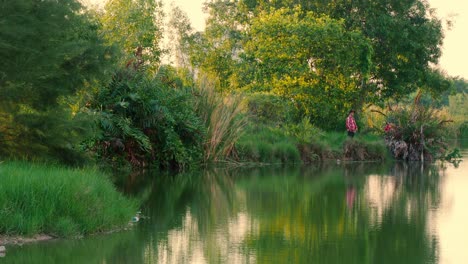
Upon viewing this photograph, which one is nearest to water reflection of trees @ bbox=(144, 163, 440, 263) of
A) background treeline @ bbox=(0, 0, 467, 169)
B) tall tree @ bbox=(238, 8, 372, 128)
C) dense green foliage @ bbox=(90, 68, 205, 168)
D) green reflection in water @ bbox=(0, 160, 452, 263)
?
green reflection in water @ bbox=(0, 160, 452, 263)

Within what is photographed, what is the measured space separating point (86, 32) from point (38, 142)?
2.70 metres

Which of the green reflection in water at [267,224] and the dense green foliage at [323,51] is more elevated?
the dense green foliage at [323,51]

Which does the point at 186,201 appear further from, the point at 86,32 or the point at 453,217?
the point at 453,217

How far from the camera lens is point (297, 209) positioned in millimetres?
16844

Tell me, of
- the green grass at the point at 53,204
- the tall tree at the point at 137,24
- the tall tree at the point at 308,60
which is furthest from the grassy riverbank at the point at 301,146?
the green grass at the point at 53,204

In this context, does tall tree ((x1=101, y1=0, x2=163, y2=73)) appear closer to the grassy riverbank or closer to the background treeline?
the background treeline

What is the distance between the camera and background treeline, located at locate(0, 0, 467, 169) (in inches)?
642

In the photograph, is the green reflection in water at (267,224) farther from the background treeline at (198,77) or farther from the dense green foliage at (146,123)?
the background treeline at (198,77)

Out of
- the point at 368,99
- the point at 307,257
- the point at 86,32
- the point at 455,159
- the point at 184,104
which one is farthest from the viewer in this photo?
the point at 368,99

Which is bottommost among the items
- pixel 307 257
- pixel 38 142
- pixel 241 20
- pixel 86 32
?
pixel 307 257

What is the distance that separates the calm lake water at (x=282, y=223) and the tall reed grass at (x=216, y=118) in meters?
2.25

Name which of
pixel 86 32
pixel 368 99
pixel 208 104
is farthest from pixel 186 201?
pixel 368 99

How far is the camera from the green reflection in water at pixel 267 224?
36.2 feet

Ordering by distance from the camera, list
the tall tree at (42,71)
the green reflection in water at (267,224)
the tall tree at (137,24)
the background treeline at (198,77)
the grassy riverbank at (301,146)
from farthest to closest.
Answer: the tall tree at (137,24) → the grassy riverbank at (301,146) → the background treeline at (198,77) → the tall tree at (42,71) → the green reflection in water at (267,224)
